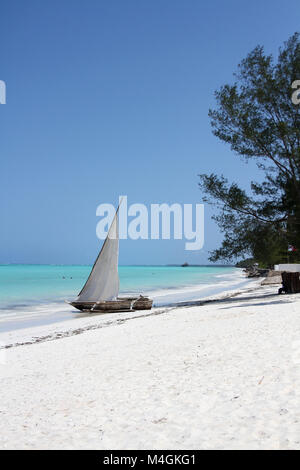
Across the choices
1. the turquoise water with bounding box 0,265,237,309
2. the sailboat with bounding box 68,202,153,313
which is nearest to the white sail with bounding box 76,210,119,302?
the sailboat with bounding box 68,202,153,313

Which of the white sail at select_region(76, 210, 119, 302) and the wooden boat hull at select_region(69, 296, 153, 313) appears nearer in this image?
the wooden boat hull at select_region(69, 296, 153, 313)

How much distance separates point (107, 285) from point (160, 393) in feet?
57.8

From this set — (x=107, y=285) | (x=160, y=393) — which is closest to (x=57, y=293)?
(x=107, y=285)

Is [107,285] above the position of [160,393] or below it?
above

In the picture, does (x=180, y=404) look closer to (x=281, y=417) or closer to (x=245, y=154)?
(x=281, y=417)

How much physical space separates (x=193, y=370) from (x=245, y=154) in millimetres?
18390

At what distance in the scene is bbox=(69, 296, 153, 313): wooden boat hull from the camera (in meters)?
22.7

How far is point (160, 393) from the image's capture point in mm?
6059

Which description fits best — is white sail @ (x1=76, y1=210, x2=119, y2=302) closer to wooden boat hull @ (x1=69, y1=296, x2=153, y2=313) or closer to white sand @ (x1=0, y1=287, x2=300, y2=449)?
wooden boat hull @ (x1=69, y1=296, x2=153, y2=313)

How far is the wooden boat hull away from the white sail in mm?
553

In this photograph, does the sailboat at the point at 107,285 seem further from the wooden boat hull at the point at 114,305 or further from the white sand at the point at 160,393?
the white sand at the point at 160,393

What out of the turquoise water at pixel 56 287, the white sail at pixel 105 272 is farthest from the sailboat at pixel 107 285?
the turquoise water at pixel 56 287

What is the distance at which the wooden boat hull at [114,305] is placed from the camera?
2272cm

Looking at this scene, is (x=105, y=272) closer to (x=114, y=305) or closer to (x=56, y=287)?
(x=114, y=305)
